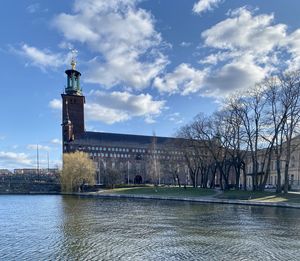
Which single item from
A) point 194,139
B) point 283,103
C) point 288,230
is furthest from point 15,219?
point 194,139

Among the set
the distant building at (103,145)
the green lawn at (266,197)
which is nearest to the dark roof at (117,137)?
the distant building at (103,145)

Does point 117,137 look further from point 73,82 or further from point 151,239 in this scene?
point 151,239

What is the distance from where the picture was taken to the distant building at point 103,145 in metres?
135

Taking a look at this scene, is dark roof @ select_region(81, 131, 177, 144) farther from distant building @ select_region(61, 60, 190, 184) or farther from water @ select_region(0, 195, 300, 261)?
water @ select_region(0, 195, 300, 261)

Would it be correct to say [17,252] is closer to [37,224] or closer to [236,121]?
[37,224]

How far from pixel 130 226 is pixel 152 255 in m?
10.5

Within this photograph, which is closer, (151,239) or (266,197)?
(151,239)

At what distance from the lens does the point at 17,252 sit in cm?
1961

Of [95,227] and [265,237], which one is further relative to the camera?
[95,227]

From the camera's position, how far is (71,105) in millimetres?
138500

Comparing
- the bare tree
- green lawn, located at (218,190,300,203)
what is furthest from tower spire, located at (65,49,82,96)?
green lawn, located at (218,190,300,203)

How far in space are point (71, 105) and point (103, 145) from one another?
22.4 metres

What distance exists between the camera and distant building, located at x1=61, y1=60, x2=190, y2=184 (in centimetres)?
13493

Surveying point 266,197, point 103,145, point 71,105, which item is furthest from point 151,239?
point 103,145
